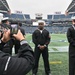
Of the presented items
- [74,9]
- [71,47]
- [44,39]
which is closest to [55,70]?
[44,39]

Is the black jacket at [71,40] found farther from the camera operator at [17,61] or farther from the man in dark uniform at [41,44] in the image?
the camera operator at [17,61]

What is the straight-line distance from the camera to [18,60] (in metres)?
2.05

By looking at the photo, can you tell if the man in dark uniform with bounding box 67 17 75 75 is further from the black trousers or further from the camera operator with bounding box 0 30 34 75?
the camera operator with bounding box 0 30 34 75

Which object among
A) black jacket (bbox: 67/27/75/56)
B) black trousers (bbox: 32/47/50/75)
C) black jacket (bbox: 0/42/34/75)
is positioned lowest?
black trousers (bbox: 32/47/50/75)

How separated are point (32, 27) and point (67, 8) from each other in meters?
23.3

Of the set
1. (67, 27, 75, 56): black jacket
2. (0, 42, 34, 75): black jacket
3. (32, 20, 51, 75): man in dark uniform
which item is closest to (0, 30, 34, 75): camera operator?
(0, 42, 34, 75): black jacket

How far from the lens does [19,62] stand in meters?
2.03

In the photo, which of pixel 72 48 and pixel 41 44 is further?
pixel 41 44

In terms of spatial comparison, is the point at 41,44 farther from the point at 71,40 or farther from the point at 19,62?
the point at 19,62

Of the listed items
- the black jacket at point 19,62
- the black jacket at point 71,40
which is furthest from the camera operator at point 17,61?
the black jacket at point 71,40

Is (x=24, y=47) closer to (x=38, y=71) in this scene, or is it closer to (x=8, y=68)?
(x=8, y=68)

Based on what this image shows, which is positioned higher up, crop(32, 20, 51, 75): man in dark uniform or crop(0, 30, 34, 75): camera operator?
crop(0, 30, 34, 75): camera operator

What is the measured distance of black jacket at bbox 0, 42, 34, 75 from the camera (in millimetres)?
1963

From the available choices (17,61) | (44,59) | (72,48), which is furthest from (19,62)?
(44,59)
